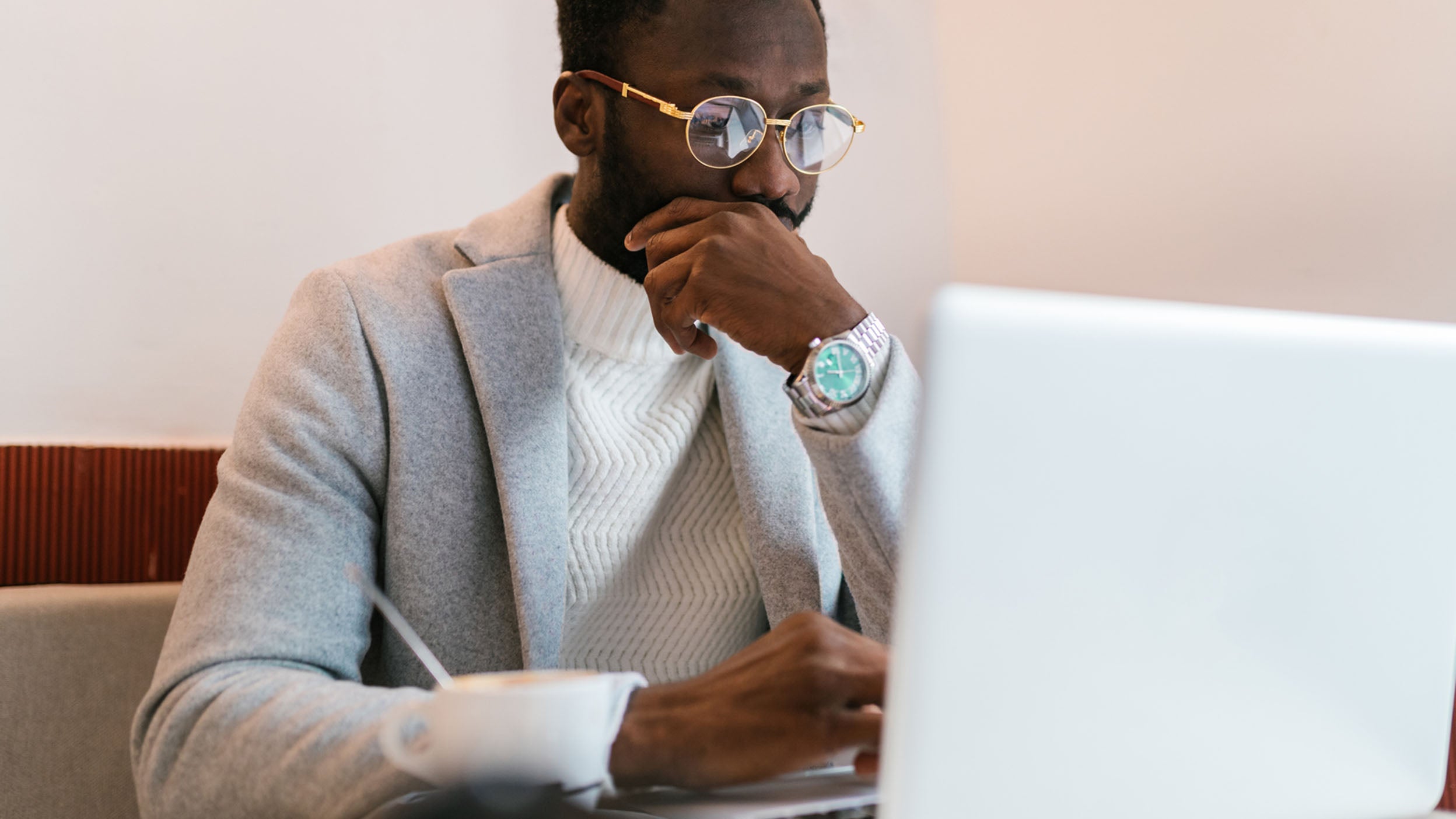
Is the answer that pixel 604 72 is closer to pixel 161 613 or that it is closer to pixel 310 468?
pixel 310 468

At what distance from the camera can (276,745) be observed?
2.52ft

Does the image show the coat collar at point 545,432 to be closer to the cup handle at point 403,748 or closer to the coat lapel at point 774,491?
the coat lapel at point 774,491

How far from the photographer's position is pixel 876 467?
0.88 m

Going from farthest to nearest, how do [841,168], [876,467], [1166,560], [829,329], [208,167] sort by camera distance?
1. [841,168]
2. [208,167]
3. [829,329]
4. [876,467]
5. [1166,560]

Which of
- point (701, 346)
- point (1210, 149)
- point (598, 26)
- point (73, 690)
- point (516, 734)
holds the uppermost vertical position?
point (598, 26)

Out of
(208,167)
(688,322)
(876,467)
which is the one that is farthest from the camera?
(208,167)

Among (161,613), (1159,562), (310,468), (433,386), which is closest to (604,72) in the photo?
(433,386)

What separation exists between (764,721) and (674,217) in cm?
64

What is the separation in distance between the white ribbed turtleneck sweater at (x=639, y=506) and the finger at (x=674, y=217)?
0.08 metres

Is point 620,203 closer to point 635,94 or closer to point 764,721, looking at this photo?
point 635,94

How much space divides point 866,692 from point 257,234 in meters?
1.08

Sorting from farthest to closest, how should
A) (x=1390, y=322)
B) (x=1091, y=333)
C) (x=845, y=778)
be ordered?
(x=845, y=778), (x=1390, y=322), (x=1091, y=333)

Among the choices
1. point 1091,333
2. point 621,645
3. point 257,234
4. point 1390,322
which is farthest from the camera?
point 257,234

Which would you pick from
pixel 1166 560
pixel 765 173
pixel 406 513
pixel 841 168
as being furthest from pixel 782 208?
pixel 1166 560
